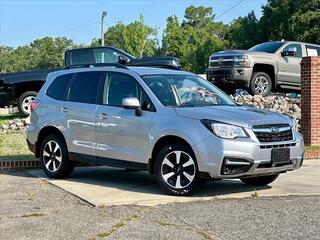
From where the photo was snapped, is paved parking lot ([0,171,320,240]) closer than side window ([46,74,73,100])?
Yes

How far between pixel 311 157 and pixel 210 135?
5636 millimetres

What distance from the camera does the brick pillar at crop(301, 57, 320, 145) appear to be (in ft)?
45.7

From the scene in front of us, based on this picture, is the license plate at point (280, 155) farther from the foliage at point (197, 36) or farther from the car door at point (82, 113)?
the foliage at point (197, 36)

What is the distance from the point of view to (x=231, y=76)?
55.3 feet

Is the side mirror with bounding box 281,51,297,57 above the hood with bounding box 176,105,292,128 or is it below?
above

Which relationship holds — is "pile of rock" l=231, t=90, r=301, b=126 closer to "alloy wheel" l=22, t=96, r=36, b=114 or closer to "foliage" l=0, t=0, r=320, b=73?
"alloy wheel" l=22, t=96, r=36, b=114

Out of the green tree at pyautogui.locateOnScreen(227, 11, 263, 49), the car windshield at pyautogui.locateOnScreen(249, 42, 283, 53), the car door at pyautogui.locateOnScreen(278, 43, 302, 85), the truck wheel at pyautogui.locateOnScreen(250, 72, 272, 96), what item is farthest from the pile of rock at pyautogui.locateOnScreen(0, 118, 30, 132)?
the green tree at pyautogui.locateOnScreen(227, 11, 263, 49)

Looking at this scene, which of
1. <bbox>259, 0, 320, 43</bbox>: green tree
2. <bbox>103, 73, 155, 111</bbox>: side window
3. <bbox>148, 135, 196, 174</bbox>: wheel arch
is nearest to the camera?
<bbox>148, 135, 196, 174</bbox>: wheel arch

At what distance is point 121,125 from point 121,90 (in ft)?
2.10

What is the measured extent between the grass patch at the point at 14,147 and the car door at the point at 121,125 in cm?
321

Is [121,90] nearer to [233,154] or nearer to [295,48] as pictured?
[233,154]

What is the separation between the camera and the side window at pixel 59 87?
10227 mm

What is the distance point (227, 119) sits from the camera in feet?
25.8

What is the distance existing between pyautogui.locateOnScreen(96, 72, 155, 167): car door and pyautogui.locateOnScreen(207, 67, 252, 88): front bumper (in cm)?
785
